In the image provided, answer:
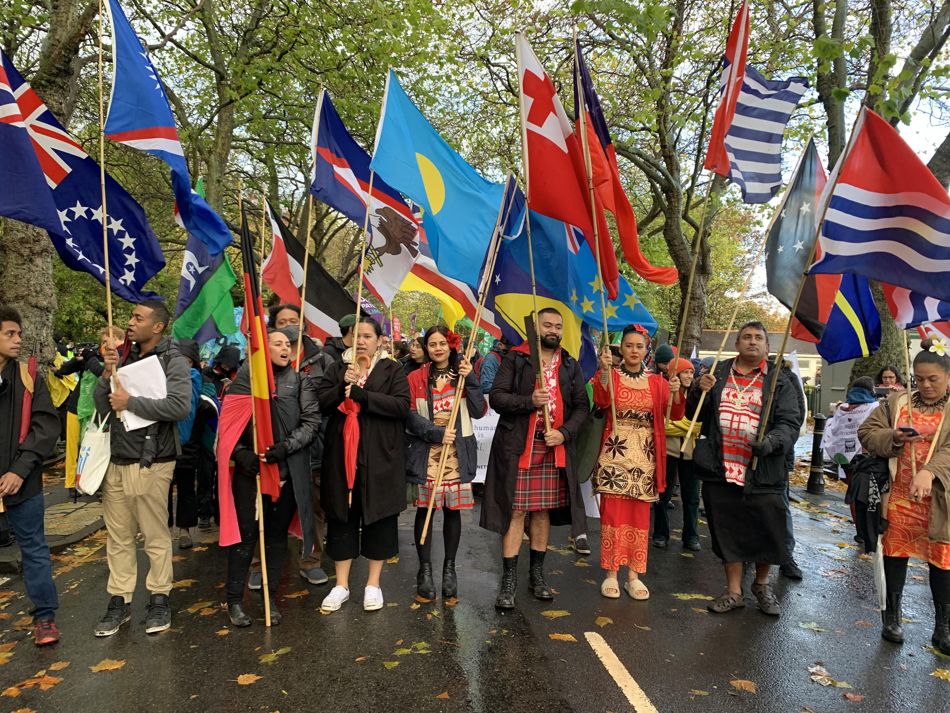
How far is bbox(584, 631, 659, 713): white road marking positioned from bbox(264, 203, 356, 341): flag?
3.37 m

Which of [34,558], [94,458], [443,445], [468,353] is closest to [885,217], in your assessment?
[468,353]

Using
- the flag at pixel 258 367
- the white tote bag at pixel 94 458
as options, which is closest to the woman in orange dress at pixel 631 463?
the flag at pixel 258 367

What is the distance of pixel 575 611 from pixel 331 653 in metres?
1.73

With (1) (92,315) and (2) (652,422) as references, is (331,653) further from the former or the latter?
(1) (92,315)

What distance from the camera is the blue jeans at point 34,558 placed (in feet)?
12.8

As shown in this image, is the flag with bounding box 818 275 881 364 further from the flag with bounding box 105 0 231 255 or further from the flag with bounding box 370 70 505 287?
the flag with bounding box 105 0 231 255

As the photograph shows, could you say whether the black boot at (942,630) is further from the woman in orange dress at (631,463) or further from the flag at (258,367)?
the flag at (258,367)

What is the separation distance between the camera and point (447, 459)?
476 centimetres

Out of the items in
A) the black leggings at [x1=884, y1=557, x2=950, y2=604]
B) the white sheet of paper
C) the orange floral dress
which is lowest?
the black leggings at [x1=884, y1=557, x2=950, y2=604]

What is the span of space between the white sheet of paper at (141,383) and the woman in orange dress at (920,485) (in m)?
4.80

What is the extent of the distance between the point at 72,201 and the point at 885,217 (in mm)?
5914

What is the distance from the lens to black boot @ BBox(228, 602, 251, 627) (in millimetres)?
4139

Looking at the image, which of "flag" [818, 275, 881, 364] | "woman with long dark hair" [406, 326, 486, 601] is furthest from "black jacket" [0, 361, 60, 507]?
"flag" [818, 275, 881, 364]

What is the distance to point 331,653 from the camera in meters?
3.79
